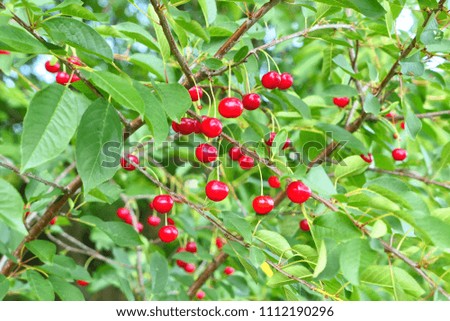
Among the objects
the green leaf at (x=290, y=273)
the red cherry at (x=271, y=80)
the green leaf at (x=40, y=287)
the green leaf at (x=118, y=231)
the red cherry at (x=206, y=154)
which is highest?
the red cherry at (x=271, y=80)

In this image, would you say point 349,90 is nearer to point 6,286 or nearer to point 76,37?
point 76,37

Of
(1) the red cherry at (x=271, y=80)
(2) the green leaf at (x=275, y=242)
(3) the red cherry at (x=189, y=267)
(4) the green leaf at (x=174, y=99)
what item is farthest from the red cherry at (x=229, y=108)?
(3) the red cherry at (x=189, y=267)

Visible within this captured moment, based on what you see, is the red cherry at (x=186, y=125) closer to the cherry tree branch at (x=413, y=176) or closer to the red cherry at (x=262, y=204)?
the red cherry at (x=262, y=204)

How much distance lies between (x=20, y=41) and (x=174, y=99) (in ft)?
1.30

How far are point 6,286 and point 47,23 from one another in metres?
0.99

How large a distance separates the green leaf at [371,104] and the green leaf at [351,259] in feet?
2.40

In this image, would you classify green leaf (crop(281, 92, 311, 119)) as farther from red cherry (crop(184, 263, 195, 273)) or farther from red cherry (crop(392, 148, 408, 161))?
red cherry (crop(184, 263, 195, 273))

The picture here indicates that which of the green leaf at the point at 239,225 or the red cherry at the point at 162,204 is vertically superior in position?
the green leaf at the point at 239,225

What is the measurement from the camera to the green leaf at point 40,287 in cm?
179

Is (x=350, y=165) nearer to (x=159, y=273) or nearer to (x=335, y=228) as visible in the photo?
(x=335, y=228)

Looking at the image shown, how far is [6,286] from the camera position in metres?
1.77

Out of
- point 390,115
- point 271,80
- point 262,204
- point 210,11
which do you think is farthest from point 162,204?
point 390,115

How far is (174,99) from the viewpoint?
53.1 inches
